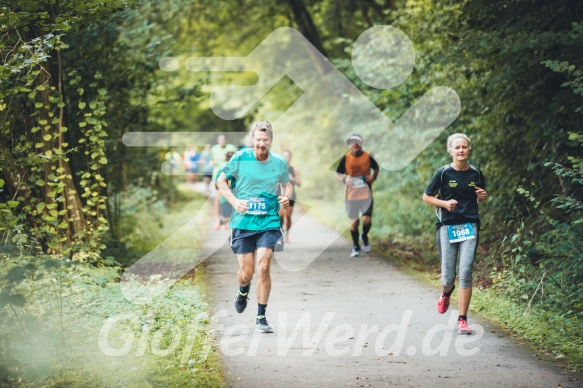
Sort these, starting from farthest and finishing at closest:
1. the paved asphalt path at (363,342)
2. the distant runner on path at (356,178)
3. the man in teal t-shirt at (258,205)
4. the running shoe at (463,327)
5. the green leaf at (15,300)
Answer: the distant runner on path at (356,178)
the man in teal t-shirt at (258,205)
the running shoe at (463,327)
the paved asphalt path at (363,342)
the green leaf at (15,300)

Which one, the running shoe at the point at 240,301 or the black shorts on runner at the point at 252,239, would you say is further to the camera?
the running shoe at the point at 240,301

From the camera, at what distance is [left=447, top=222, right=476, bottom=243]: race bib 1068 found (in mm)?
8680

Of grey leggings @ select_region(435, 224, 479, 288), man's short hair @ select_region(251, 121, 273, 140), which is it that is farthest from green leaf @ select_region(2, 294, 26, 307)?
grey leggings @ select_region(435, 224, 479, 288)

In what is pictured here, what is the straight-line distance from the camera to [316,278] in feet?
42.0

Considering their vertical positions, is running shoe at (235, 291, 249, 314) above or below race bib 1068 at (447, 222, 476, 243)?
below

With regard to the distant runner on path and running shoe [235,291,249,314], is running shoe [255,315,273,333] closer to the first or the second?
running shoe [235,291,249,314]

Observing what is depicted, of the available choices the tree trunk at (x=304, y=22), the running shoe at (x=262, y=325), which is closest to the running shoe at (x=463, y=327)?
the running shoe at (x=262, y=325)

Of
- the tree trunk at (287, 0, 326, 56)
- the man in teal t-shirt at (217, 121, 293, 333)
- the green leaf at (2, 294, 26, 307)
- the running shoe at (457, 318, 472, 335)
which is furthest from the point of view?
the tree trunk at (287, 0, 326, 56)

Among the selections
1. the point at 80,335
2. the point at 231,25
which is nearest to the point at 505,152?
the point at 80,335

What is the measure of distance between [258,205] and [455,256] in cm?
218

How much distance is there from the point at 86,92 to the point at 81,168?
1316 millimetres

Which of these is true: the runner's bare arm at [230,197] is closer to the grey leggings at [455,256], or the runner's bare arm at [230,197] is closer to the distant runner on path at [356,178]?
the grey leggings at [455,256]

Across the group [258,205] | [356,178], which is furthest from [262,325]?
[356,178]

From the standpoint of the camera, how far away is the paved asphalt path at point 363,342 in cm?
682
